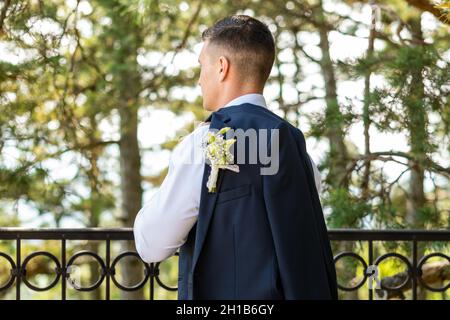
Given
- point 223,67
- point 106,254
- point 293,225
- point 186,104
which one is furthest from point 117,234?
point 186,104

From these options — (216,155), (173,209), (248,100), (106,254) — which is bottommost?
(106,254)

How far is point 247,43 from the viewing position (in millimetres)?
2211

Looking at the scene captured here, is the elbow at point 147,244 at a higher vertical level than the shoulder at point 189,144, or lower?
lower

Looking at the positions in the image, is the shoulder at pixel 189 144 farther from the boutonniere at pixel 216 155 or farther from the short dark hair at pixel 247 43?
the short dark hair at pixel 247 43

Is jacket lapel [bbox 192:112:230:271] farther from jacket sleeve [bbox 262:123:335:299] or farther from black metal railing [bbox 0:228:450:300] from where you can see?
black metal railing [bbox 0:228:450:300]

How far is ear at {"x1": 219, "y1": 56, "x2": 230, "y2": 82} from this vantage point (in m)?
2.19

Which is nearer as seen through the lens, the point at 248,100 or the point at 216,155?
the point at 216,155

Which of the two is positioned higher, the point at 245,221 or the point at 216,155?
the point at 216,155

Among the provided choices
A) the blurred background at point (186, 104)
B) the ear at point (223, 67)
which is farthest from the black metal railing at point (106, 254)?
the ear at point (223, 67)

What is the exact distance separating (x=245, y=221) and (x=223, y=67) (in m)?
0.51

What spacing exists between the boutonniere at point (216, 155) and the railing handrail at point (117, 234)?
1.22 meters

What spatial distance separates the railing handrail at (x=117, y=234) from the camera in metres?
3.16

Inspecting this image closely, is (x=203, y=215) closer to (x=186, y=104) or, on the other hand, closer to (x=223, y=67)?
(x=223, y=67)
